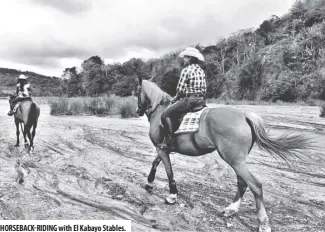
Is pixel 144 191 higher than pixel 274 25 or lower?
lower

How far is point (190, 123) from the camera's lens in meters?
4.87

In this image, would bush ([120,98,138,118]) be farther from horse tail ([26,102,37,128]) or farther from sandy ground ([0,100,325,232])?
horse tail ([26,102,37,128])

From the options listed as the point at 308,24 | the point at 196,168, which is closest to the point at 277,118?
the point at 196,168

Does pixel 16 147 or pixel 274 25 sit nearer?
pixel 16 147

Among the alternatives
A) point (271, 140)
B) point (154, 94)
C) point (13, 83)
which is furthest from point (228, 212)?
point (13, 83)

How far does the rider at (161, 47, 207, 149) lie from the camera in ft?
A: 16.2

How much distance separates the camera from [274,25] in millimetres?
42719

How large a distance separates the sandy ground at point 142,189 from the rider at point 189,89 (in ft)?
4.16

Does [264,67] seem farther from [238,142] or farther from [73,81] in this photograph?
[238,142]

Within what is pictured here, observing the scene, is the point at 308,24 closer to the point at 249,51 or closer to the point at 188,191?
the point at 249,51

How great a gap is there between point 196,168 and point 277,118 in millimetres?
11494

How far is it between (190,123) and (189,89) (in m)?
0.56

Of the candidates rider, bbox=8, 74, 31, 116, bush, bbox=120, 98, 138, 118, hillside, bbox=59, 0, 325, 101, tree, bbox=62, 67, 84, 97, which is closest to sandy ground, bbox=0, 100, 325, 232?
rider, bbox=8, 74, 31, 116

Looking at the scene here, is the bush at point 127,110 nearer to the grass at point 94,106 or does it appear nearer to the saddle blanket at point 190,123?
the grass at point 94,106
